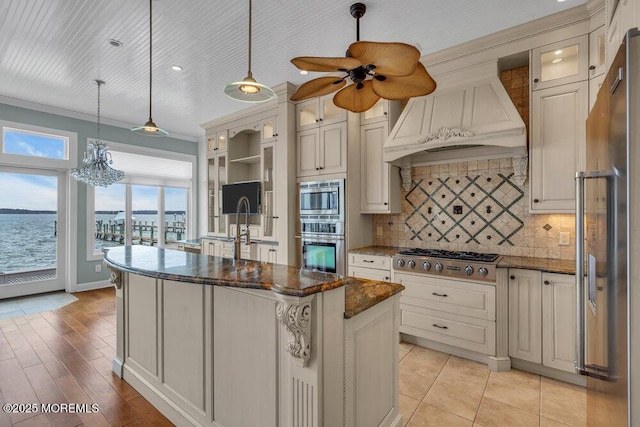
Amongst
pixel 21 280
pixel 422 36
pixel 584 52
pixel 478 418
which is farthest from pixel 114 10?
pixel 21 280

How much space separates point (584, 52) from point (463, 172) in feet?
4.50

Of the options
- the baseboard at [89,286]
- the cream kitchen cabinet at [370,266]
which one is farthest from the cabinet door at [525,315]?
the baseboard at [89,286]

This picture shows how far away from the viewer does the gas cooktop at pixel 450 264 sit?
2734 mm

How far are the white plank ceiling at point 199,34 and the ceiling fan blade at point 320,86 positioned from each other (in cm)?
96

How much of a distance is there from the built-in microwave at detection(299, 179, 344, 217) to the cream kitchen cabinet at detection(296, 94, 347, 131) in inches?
Result: 29.6

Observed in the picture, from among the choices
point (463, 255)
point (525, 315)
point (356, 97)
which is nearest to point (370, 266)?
point (463, 255)

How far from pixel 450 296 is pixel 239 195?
133 inches

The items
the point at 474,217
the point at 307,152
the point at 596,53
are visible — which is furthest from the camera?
the point at 307,152

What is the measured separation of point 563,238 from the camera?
9.43 ft

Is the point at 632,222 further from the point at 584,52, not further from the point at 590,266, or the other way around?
the point at 584,52

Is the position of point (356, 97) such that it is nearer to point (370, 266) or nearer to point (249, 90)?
point (249, 90)

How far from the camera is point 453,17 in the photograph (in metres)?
2.65

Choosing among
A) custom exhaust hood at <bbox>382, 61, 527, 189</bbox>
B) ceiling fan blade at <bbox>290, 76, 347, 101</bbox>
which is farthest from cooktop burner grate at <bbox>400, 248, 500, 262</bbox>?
ceiling fan blade at <bbox>290, 76, 347, 101</bbox>

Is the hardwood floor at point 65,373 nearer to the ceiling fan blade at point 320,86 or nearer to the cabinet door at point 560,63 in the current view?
the ceiling fan blade at point 320,86
